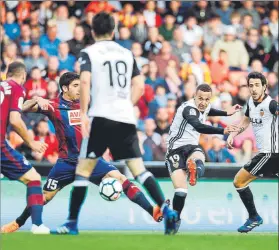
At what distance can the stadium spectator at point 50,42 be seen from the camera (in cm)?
1797

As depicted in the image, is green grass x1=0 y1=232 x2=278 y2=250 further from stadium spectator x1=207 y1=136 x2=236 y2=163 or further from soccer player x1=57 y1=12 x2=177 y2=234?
stadium spectator x1=207 y1=136 x2=236 y2=163

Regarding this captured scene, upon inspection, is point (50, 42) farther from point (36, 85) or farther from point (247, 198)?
point (247, 198)

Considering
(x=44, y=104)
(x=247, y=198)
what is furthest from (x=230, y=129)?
(x=44, y=104)

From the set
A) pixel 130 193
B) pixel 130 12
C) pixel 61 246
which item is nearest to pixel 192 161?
pixel 130 193

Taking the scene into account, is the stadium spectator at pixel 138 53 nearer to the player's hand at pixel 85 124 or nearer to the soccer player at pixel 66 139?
the soccer player at pixel 66 139

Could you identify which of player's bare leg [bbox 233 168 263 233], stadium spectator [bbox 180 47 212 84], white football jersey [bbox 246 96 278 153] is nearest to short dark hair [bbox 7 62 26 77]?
white football jersey [bbox 246 96 278 153]

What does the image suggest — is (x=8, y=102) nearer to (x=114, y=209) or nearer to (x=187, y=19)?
(x=114, y=209)

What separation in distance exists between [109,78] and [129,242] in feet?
5.45

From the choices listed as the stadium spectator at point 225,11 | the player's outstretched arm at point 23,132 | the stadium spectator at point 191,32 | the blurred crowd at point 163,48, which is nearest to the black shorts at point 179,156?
the player's outstretched arm at point 23,132

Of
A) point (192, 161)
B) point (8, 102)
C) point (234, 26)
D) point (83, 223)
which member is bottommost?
point (83, 223)

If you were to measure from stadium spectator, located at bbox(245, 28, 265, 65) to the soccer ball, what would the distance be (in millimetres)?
9452

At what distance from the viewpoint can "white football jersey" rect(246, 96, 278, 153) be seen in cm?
1238

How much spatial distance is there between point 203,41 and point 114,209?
20.8ft

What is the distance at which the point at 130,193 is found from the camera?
11.4 m
